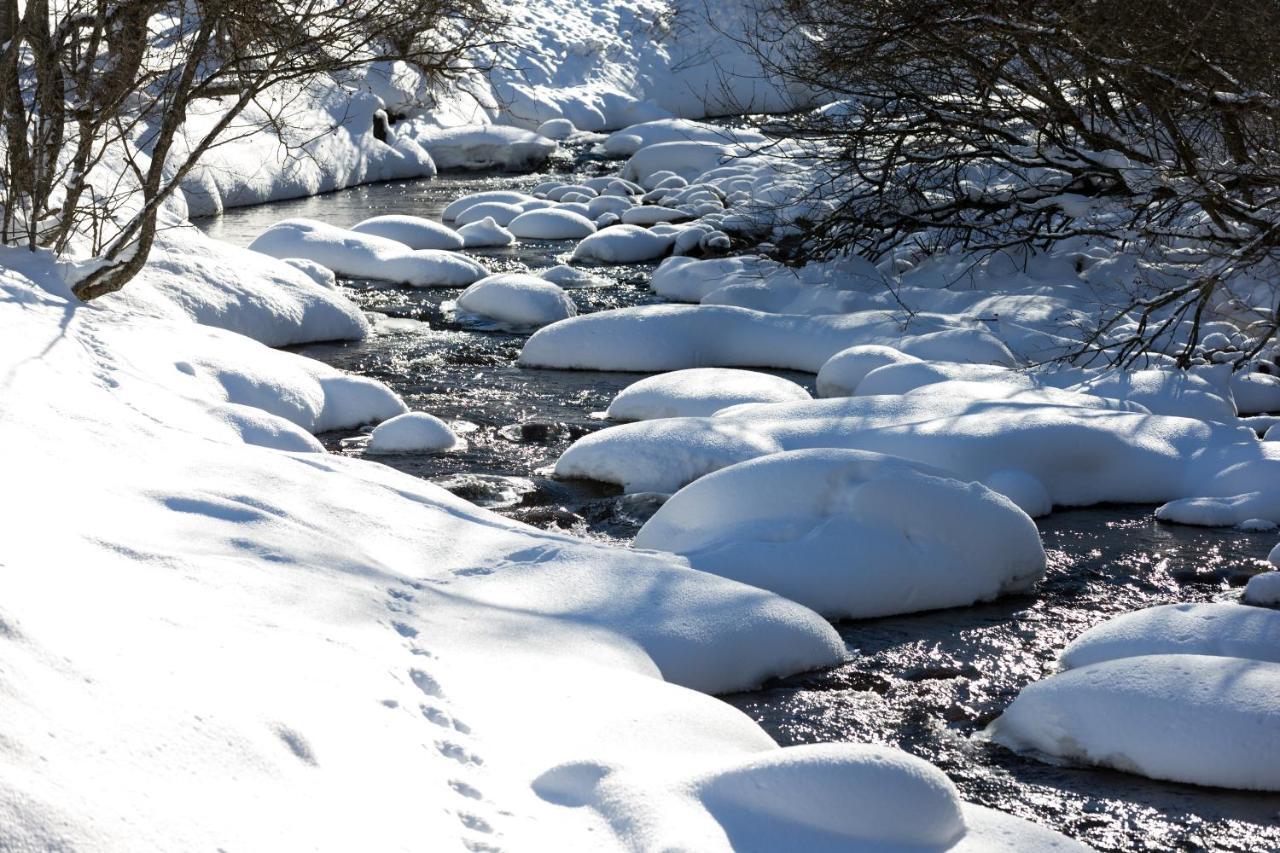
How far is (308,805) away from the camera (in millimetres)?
2541

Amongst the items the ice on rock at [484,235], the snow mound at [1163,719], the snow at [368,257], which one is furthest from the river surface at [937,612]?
the ice on rock at [484,235]

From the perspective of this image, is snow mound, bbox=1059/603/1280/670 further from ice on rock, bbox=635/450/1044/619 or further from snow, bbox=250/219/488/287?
snow, bbox=250/219/488/287

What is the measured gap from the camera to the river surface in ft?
12.9

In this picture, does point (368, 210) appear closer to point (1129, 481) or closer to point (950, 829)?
point (1129, 481)

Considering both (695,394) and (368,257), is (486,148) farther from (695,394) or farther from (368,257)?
(695,394)

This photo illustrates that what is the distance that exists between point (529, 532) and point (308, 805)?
8.99 ft

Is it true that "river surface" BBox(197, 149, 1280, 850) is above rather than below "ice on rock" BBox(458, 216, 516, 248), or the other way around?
below

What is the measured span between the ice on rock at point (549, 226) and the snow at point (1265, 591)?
37.1 feet

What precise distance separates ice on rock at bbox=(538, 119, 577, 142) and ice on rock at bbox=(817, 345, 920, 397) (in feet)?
56.9

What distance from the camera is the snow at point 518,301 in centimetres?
1109

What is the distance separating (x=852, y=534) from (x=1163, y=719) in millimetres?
1627

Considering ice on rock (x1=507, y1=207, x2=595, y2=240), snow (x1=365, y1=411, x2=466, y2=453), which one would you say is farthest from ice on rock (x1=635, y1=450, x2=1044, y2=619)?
ice on rock (x1=507, y1=207, x2=595, y2=240)

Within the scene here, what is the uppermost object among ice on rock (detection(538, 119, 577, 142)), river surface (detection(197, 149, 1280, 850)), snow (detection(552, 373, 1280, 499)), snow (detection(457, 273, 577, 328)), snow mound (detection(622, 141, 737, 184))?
ice on rock (detection(538, 119, 577, 142))

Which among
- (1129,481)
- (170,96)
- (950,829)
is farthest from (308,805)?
(170,96)
